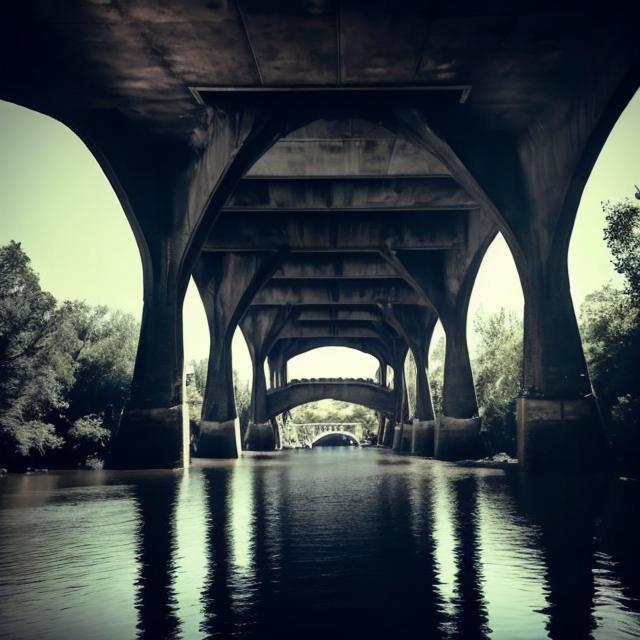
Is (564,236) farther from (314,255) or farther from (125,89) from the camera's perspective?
(314,255)

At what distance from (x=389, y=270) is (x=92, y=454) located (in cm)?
2319

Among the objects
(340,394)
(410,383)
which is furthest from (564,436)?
(340,394)

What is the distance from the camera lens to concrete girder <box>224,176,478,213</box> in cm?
3138

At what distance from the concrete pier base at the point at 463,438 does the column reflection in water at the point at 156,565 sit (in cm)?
2386

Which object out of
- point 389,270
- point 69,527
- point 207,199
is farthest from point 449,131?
point 389,270

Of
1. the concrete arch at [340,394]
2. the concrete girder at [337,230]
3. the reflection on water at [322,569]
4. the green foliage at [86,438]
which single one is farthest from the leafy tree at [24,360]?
the concrete arch at [340,394]

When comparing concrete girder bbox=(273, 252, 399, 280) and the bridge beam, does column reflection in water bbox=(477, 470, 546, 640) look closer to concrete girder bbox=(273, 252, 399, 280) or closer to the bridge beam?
the bridge beam

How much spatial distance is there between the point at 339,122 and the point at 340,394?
5240 centimetres

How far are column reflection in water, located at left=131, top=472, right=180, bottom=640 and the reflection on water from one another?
0.03 m

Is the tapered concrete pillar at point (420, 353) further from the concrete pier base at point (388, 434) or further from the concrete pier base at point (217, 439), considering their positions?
the concrete pier base at point (388, 434)

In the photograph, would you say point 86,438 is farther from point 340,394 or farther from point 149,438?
point 340,394

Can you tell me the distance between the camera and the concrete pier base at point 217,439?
129ft

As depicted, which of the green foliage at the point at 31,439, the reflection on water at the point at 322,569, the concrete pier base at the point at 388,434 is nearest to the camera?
the reflection on water at the point at 322,569

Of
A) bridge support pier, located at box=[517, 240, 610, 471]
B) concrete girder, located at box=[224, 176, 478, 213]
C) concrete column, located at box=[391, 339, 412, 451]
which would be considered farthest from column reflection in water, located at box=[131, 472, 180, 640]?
concrete column, located at box=[391, 339, 412, 451]
